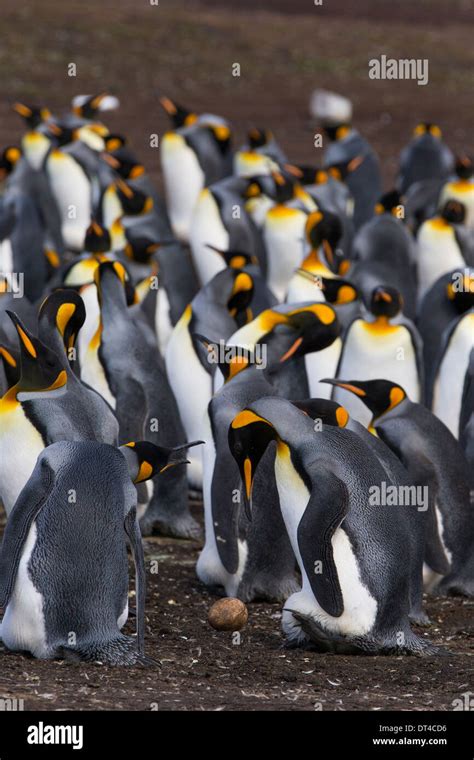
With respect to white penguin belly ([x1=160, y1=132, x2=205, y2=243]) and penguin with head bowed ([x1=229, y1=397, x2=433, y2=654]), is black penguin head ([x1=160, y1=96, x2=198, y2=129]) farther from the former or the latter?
penguin with head bowed ([x1=229, y1=397, x2=433, y2=654])

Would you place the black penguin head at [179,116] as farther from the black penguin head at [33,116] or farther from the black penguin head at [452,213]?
the black penguin head at [452,213]

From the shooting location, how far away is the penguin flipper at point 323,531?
4074mm

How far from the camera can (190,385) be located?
6641 millimetres

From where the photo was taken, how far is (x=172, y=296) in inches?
338

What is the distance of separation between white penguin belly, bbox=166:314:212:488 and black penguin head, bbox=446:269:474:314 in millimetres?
1559

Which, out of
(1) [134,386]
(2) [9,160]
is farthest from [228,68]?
(1) [134,386]

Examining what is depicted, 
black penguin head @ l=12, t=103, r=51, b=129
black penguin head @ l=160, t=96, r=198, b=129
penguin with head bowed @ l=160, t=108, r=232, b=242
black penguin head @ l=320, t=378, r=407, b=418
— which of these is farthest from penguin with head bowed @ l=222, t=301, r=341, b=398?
black penguin head @ l=12, t=103, r=51, b=129

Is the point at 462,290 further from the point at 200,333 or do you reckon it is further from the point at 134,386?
the point at 134,386

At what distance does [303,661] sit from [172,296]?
469cm

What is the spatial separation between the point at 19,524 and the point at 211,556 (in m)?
1.27

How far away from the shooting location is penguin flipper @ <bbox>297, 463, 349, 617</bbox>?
4074 mm

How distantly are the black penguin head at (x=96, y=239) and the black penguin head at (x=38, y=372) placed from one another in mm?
3639

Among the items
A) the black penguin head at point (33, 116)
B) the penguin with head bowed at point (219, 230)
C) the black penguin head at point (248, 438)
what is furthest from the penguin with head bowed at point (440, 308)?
the black penguin head at point (33, 116)

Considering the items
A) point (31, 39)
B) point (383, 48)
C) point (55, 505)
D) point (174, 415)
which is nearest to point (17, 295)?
point (174, 415)
